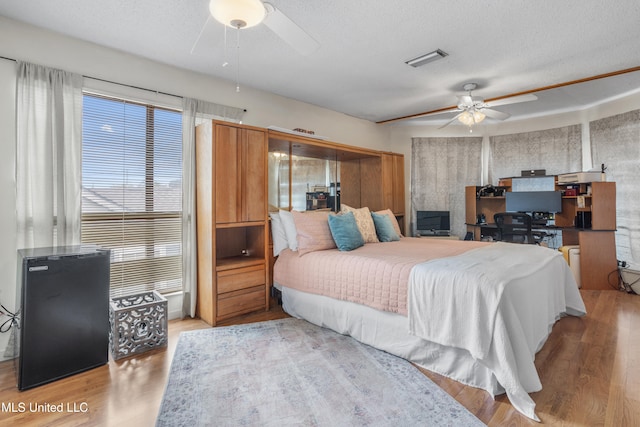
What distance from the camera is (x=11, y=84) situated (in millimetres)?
2309

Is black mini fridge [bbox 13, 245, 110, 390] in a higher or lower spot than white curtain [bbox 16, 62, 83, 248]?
lower

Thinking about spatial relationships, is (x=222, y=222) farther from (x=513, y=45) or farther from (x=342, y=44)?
(x=513, y=45)

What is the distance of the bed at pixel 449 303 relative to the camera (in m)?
1.78

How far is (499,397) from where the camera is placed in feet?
5.93

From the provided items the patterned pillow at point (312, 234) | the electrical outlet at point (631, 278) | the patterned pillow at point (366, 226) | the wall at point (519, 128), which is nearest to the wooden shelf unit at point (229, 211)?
the patterned pillow at point (312, 234)

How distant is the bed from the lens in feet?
5.83

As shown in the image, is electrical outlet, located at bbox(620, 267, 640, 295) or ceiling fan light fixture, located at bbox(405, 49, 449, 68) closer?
ceiling fan light fixture, located at bbox(405, 49, 449, 68)

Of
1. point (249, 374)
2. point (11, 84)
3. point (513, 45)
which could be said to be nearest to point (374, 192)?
point (513, 45)

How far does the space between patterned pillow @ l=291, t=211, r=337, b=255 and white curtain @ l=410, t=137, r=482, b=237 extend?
2.93m

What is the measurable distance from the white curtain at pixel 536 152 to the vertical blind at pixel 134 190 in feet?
16.6

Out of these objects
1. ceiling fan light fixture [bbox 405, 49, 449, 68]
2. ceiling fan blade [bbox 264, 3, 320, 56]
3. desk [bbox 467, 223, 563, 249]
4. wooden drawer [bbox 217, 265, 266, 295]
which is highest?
ceiling fan light fixture [bbox 405, 49, 449, 68]

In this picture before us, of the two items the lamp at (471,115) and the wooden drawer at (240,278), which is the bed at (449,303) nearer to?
the wooden drawer at (240,278)

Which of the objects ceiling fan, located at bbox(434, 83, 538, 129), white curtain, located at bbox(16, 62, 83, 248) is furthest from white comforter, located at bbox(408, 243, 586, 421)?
white curtain, located at bbox(16, 62, 83, 248)

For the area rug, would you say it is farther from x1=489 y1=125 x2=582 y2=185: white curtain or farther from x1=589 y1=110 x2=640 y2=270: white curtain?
x1=489 y1=125 x2=582 y2=185: white curtain
